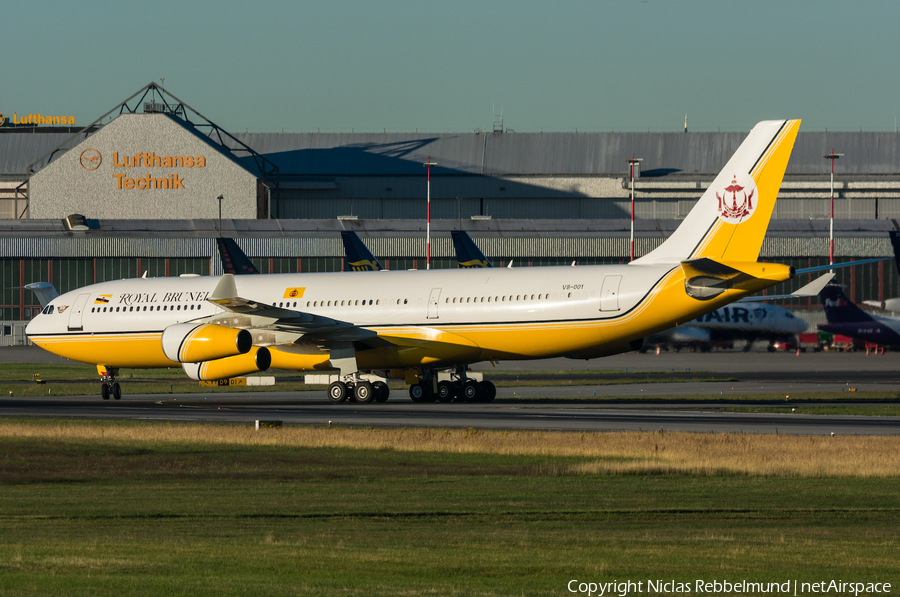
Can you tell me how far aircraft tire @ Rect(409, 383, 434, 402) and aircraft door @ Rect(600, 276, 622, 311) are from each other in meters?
7.49

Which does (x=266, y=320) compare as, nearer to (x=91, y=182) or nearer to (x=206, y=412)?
(x=206, y=412)

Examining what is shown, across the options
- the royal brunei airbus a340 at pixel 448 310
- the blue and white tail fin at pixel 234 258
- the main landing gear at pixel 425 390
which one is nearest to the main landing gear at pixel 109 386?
the royal brunei airbus a340 at pixel 448 310

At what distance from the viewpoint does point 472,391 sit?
41281mm

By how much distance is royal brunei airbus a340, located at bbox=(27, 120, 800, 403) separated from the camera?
3650 centimetres

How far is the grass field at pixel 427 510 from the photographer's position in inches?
460

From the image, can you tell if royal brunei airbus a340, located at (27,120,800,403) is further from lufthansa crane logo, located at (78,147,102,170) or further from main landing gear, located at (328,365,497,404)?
lufthansa crane logo, located at (78,147,102,170)

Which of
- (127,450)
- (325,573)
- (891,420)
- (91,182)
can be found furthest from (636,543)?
(91,182)

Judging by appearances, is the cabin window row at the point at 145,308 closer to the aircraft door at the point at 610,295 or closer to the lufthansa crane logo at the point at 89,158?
the aircraft door at the point at 610,295

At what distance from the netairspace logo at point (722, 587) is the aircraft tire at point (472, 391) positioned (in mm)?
29968

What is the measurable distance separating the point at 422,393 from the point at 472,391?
1.75 meters

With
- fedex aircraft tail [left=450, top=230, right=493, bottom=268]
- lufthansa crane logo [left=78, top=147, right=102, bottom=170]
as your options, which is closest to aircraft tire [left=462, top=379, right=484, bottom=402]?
fedex aircraft tail [left=450, top=230, right=493, bottom=268]

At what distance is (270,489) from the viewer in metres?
19.7

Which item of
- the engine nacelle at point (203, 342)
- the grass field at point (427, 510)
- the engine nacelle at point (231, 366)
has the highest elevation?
the engine nacelle at point (203, 342)

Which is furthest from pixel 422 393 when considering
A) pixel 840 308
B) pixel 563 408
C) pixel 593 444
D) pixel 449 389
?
pixel 840 308
